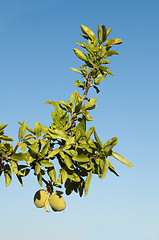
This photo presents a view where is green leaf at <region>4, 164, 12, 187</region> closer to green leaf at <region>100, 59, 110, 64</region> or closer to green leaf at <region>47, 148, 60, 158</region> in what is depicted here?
green leaf at <region>47, 148, 60, 158</region>

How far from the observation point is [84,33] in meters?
5.19

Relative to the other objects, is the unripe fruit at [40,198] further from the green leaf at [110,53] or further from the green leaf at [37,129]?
the green leaf at [110,53]

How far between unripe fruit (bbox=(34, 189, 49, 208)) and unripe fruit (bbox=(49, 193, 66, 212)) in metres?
0.09

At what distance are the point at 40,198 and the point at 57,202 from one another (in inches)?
10.1

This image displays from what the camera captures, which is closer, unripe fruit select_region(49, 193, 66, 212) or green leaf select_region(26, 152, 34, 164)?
green leaf select_region(26, 152, 34, 164)

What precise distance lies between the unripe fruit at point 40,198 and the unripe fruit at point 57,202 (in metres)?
0.09

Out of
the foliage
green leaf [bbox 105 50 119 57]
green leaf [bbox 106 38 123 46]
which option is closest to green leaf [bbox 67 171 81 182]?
the foliage

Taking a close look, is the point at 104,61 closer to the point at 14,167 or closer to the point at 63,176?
the point at 63,176

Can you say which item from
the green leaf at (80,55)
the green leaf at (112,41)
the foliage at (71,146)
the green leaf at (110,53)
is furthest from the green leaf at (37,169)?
the green leaf at (112,41)

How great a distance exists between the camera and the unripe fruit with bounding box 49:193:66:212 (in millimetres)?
4871

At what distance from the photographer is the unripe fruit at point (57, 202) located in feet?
16.0

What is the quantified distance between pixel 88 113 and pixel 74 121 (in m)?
0.24

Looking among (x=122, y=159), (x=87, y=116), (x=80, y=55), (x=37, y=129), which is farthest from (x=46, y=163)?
(x=80, y=55)

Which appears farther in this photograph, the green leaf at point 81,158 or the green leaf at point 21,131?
the green leaf at point 21,131
